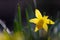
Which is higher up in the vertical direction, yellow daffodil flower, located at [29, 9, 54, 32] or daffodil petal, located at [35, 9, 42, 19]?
daffodil petal, located at [35, 9, 42, 19]

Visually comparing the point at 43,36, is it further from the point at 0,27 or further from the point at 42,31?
the point at 0,27

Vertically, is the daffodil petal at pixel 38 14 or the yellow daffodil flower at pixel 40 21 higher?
the daffodil petal at pixel 38 14

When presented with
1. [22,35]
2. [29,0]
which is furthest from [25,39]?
[29,0]

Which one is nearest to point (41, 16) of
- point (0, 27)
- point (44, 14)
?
point (44, 14)

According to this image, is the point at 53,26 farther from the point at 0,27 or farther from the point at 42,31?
the point at 0,27

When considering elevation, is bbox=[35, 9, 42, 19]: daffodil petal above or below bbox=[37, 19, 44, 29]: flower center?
above

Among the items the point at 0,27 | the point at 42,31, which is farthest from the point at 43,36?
the point at 0,27

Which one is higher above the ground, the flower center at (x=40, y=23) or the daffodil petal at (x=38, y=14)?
the daffodil petal at (x=38, y=14)
